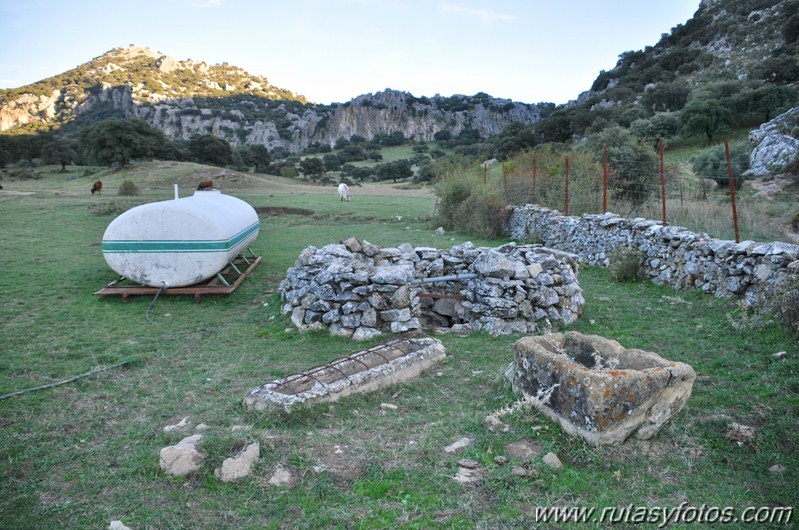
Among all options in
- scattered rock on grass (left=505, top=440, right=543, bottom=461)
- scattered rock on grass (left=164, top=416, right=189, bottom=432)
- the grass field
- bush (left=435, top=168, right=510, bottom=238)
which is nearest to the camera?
the grass field

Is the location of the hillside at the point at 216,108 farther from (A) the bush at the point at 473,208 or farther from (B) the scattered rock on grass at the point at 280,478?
(B) the scattered rock on grass at the point at 280,478

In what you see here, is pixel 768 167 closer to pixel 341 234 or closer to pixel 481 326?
pixel 341 234

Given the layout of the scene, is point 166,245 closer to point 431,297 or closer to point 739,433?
point 431,297

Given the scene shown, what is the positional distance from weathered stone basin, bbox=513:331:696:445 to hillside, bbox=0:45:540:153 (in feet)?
296

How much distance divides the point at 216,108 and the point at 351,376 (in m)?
111

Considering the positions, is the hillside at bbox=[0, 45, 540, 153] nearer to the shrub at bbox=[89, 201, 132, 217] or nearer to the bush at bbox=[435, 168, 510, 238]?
the shrub at bbox=[89, 201, 132, 217]

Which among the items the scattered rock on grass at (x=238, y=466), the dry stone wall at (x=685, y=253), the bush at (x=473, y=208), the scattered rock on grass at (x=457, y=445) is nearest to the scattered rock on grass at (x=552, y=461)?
the scattered rock on grass at (x=457, y=445)

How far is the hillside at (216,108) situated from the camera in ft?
306

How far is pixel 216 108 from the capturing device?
334ft

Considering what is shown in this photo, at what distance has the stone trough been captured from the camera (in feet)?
14.8

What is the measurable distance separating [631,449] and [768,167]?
23242mm

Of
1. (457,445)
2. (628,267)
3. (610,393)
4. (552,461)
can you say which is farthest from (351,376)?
(628,267)

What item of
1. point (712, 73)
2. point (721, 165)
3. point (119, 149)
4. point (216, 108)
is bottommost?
point (721, 165)

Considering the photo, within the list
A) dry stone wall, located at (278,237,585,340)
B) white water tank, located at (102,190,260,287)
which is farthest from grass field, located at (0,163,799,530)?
white water tank, located at (102,190,260,287)
